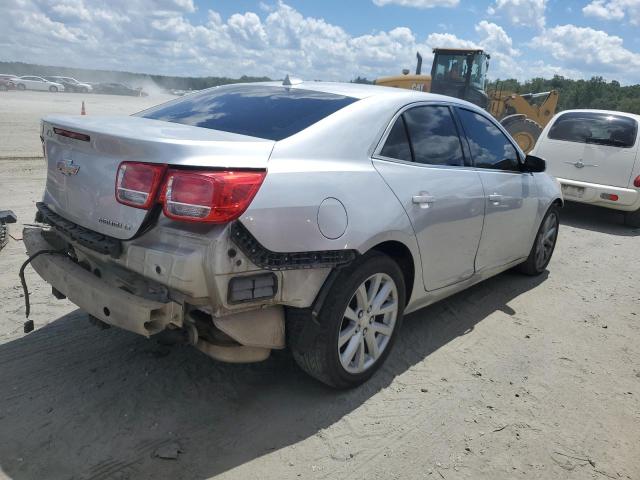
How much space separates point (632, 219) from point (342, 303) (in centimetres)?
751

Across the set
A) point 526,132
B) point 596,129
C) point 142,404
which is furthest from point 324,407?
point 526,132

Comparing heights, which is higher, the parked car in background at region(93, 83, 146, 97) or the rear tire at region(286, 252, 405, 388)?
the parked car in background at region(93, 83, 146, 97)

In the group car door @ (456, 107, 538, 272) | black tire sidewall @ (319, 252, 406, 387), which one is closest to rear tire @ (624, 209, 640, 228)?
car door @ (456, 107, 538, 272)

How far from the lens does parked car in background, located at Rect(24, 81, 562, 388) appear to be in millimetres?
2373

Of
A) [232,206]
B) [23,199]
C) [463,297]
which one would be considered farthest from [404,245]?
[23,199]

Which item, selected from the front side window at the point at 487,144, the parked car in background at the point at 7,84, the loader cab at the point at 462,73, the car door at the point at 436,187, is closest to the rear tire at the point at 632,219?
the front side window at the point at 487,144

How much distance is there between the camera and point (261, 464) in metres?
2.53

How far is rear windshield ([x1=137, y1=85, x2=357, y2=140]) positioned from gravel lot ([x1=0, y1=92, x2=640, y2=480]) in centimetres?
148

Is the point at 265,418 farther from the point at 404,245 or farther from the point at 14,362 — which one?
the point at 14,362

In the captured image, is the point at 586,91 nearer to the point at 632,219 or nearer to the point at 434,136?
the point at 632,219

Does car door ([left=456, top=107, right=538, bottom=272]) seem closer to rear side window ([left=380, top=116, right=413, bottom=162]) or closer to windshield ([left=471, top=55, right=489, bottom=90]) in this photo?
rear side window ([left=380, top=116, right=413, bottom=162])

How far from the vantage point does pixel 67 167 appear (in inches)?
110

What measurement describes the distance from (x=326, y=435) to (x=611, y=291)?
3953mm

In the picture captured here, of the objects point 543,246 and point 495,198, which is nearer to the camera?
point 495,198
